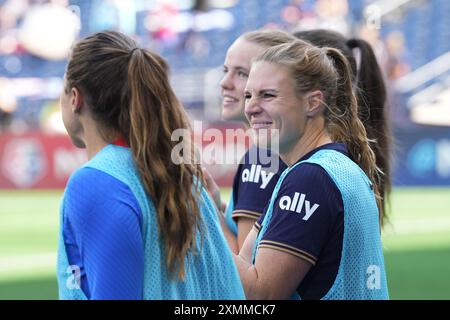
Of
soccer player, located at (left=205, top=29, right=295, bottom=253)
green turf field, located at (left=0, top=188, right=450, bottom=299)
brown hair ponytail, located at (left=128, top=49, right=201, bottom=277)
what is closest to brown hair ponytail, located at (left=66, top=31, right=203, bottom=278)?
brown hair ponytail, located at (left=128, top=49, right=201, bottom=277)

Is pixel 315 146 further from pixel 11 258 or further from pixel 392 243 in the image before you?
pixel 392 243

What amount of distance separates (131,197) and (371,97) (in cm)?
179

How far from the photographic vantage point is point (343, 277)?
2586 mm

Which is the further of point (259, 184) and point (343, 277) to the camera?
point (259, 184)

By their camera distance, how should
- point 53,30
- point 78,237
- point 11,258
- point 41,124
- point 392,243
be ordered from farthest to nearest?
point 53,30, point 41,124, point 392,243, point 11,258, point 78,237

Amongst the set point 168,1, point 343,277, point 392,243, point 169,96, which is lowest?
point 392,243

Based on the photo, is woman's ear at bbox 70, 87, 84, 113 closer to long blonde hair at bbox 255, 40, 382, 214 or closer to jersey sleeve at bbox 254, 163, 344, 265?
jersey sleeve at bbox 254, 163, 344, 265

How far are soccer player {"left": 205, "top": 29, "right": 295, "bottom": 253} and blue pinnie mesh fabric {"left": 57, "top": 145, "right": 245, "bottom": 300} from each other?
0.88m

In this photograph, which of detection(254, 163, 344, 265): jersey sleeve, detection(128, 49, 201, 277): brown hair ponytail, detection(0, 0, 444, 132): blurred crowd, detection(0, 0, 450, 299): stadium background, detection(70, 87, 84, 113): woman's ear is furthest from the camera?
detection(0, 0, 444, 132): blurred crowd

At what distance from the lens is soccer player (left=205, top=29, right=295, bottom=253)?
333 centimetres

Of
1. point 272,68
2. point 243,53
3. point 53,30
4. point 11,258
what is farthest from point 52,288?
point 53,30

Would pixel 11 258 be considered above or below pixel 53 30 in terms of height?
below

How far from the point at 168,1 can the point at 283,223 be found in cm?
2108

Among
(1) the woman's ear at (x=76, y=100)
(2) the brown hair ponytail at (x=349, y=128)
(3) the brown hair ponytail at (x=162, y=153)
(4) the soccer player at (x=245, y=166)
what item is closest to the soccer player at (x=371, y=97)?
(4) the soccer player at (x=245, y=166)
